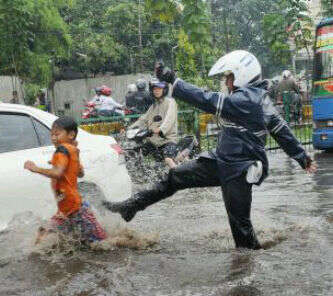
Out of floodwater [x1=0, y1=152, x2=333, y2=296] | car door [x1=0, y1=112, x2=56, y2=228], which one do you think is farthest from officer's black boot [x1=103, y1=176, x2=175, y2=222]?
car door [x1=0, y1=112, x2=56, y2=228]

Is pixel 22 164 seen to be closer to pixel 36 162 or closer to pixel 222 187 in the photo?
pixel 36 162

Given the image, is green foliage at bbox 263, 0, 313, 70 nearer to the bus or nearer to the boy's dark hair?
the bus

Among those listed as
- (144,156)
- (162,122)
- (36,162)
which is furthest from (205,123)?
(36,162)

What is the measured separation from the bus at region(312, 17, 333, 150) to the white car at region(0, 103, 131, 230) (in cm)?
822

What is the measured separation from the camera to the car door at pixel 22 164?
5910 mm

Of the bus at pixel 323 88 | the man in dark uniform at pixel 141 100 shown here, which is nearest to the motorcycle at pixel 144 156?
the man in dark uniform at pixel 141 100

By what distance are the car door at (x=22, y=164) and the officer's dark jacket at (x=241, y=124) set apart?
1.63 m

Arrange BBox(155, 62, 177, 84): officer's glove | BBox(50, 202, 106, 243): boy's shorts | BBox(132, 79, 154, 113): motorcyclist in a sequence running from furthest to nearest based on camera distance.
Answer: BBox(132, 79, 154, 113): motorcyclist
BBox(50, 202, 106, 243): boy's shorts
BBox(155, 62, 177, 84): officer's glove

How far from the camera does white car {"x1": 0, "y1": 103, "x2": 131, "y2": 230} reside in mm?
5945

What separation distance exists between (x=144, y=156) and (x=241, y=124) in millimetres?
6041

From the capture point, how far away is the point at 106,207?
6.23 m

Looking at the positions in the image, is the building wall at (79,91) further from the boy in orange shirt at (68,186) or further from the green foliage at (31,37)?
the boy in orange shirt at (68,186)

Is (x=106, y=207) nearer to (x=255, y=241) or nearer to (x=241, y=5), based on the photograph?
(x=255, y=241)

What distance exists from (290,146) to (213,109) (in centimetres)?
92
